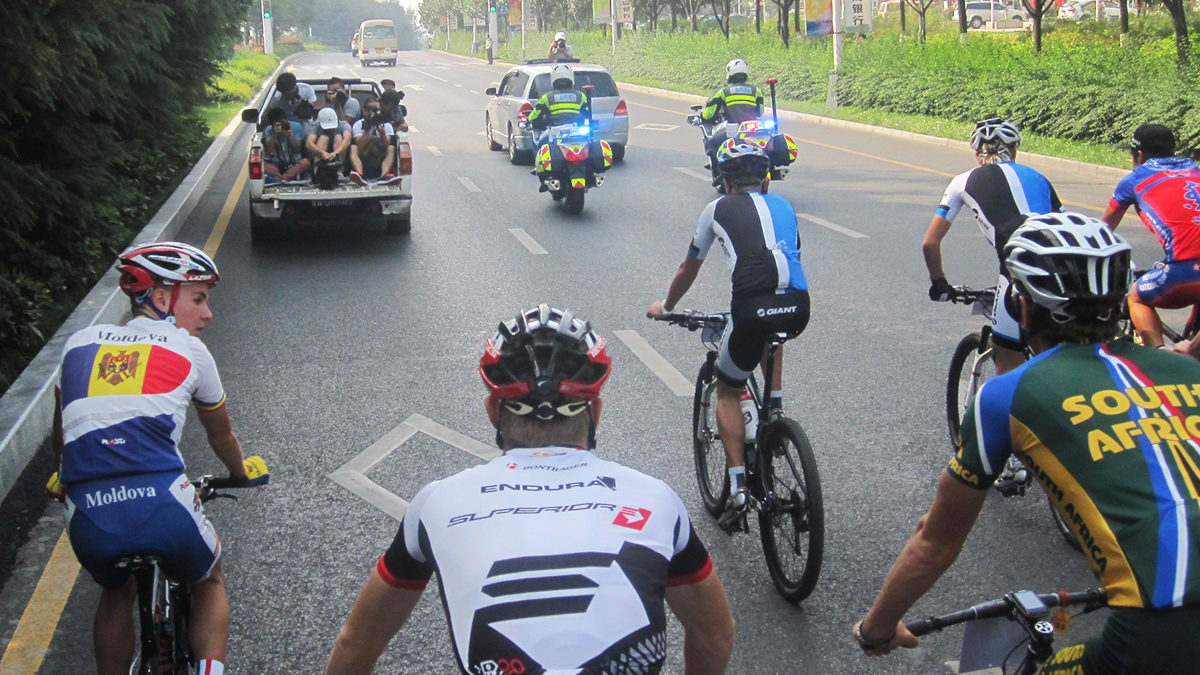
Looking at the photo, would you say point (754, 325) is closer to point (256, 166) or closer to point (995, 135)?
point (995, 135)

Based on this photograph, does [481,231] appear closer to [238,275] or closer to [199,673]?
[238,275]

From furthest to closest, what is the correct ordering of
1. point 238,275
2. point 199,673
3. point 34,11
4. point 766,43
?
point 766,43 → point 238,275 → point 34,11 → point 199,673

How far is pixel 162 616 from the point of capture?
3.62 meters

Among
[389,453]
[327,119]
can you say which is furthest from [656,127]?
[389,453]

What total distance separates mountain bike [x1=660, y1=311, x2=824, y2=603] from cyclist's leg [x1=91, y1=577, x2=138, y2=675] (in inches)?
96.0

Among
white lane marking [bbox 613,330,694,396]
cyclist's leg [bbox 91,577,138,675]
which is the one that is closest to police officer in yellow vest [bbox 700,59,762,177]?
white lane marking [bbox 613,330,694,396]

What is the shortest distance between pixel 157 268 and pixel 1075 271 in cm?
284

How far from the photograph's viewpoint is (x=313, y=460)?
21.6ft

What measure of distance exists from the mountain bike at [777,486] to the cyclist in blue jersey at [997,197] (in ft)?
3.80

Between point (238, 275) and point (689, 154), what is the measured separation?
10.9 metres

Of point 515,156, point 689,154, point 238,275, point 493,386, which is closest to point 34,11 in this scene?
point 238,275

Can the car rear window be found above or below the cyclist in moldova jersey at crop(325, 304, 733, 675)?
above

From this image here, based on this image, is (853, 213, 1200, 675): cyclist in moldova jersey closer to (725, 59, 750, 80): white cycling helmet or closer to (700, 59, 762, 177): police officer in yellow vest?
(700, 59, 762, 177): police officer in yellow vest

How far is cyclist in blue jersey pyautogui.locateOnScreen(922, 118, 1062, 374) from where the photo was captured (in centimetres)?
568
